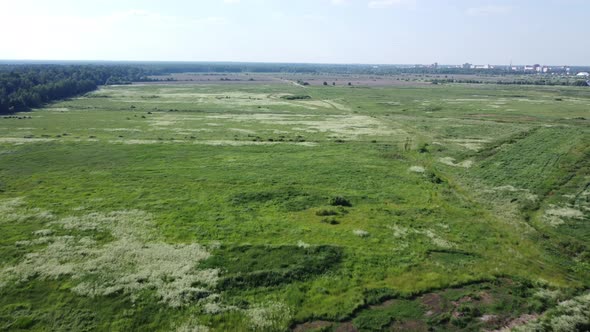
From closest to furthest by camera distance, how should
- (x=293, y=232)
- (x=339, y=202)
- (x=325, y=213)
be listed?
1. (x=293, y=232)
2. (x=325, y=213)
3. (x=339, y=202)

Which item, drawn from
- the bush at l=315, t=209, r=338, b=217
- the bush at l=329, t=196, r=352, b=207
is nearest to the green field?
the bush at l=329, t=196, r=352, b=207

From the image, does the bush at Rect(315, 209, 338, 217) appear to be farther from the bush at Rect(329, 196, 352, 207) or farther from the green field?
the bush at Rect(329, 196, 352, 207)

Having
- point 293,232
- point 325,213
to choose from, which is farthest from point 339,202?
point 293,232

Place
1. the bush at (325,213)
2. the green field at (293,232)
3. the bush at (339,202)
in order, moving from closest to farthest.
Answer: the green field at (293,232)
the bush at (325,213)
the bush at (339,202)

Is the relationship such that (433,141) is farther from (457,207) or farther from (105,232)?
(105,232)

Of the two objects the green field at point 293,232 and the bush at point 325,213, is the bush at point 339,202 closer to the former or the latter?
the green field at point 293,232

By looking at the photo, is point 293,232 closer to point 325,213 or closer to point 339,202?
point 325,213

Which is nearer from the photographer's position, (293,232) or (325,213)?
(293,232)

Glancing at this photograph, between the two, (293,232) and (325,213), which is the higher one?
(325,213)

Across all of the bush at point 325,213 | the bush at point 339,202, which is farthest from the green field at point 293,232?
the bush at point 325,213
